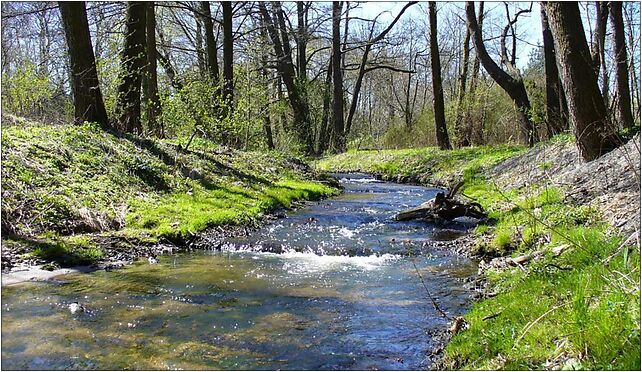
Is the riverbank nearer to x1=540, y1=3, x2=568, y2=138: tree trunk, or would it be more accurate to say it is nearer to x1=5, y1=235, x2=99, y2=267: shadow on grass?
x1=5, y1=235, x2=99, y2=267: shadow on grass

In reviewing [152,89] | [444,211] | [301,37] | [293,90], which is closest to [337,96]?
[293,90]

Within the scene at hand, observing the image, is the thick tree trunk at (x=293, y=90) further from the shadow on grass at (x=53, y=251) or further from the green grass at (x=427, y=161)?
the shadow on grass at (x=53, y=251)

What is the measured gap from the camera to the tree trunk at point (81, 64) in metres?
10.4

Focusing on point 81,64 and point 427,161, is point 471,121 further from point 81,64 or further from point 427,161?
point 81,64

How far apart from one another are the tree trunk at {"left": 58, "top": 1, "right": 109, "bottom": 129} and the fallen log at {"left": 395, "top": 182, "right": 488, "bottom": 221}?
628 centimetres

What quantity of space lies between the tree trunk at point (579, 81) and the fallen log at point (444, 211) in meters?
1.89

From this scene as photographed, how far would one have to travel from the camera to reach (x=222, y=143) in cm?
1606

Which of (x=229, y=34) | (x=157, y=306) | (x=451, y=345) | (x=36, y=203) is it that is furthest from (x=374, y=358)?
(x=229, y=34)

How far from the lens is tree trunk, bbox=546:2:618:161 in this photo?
28.4 feet

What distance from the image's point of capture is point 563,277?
460 centimetres

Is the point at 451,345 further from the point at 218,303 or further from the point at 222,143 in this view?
the point at 222,143

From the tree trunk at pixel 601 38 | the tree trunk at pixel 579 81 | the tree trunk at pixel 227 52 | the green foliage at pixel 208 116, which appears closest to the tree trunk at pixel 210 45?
the tree trunk at pixel 227 52

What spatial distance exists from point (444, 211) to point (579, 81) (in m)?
2.95

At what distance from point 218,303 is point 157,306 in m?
0.54
